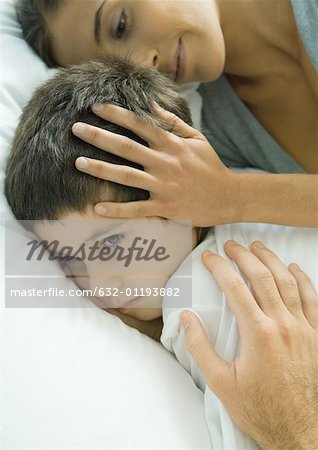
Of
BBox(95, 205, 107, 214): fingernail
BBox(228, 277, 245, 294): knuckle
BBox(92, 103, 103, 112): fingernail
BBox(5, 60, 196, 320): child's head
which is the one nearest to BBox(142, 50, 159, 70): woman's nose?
BBox(5, 60, 196, 320): child's head

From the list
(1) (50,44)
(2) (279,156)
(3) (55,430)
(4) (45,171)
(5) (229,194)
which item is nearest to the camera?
(3) (55,430)

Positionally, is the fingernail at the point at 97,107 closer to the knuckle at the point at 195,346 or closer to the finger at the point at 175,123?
the finger at the point at 175,123

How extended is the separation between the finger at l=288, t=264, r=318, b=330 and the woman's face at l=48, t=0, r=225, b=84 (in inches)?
18.9

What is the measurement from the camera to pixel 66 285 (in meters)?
0.90

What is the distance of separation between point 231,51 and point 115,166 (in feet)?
2.04

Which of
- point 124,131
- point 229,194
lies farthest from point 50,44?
point 229,194

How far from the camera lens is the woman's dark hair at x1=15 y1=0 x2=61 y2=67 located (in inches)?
46.1

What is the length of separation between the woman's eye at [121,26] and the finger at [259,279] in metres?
0.47

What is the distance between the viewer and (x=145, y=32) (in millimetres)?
1091

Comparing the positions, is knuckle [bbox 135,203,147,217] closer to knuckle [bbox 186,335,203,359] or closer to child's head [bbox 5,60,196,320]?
child's head [bbox 5,60,196,320]

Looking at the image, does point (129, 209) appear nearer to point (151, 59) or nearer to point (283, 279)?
point (283, 279)

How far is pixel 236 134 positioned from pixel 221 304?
599mm

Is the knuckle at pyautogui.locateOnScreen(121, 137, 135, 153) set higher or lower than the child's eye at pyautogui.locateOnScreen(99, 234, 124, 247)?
higher

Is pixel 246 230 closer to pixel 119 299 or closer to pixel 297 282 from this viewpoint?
pixel 297 282
